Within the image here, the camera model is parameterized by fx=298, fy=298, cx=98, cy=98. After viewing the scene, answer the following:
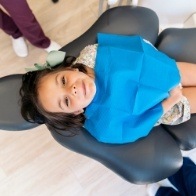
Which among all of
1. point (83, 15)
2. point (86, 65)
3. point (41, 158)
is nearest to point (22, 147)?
point (41, 158)

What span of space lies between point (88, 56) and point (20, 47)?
70cm

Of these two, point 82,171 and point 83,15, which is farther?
point 83,15

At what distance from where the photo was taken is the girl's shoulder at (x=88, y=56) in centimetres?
106

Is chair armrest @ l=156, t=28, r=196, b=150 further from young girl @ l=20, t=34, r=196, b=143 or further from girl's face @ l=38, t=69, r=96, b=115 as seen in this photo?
girl's face @ l=38, t=69, r=96, b=115

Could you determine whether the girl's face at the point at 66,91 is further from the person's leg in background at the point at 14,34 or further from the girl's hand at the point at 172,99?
the person's leg in background at the point at 14,34

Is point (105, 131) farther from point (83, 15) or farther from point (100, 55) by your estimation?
point (83, 15)

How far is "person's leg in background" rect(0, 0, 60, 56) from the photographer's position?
1207mm

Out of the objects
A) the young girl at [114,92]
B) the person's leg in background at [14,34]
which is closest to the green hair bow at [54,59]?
the young girl at [114,92]

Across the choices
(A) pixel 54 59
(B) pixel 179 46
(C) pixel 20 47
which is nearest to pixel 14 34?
(C) pixel 20 47

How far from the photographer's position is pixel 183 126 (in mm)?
1080

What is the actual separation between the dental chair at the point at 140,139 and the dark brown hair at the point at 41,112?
0.9 inches

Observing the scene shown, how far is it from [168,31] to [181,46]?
76mm

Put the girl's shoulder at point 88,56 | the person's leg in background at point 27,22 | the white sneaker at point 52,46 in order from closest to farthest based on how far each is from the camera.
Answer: the girl's shoulder at point 88,56 → the person's leg in background at point 27,22 → the white sneaker at point 52,46

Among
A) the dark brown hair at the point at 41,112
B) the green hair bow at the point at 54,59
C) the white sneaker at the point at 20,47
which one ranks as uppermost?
the green hair bow at the point at 54,59
